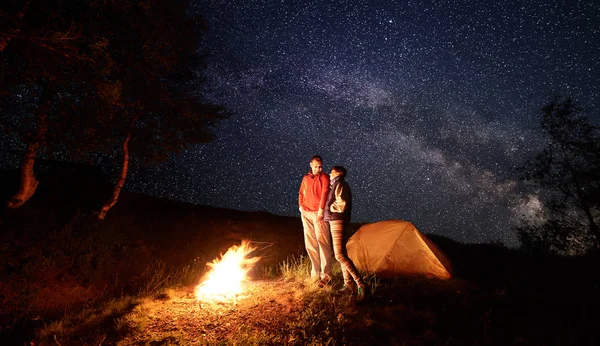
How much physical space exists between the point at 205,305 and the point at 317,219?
2702mm

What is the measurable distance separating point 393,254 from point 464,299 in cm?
242

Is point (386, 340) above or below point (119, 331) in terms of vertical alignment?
above

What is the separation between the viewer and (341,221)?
5855 millimetres

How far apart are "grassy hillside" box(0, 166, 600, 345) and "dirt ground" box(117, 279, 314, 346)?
0.06 feet

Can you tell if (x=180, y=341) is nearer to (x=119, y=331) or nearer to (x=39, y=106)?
(x=119, y=331)

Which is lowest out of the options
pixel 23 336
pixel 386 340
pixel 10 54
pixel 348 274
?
pixel 23 336

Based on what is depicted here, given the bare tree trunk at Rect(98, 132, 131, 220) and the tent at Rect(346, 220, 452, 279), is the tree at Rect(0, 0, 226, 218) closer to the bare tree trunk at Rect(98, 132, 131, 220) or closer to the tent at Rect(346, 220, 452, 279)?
the bare tree trunk at Rect(98, 132, 131, 220)

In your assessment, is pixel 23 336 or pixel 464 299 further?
pixel 464 299

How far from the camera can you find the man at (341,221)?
5711 mm

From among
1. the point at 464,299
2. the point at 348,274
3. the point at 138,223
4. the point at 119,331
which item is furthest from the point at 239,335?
the point at 138,223

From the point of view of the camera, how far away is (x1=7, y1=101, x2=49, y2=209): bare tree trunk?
8242mm

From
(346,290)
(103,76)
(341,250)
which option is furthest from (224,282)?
(103,76)

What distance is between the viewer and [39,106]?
27.1 ft

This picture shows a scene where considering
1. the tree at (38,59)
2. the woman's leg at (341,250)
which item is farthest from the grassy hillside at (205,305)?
the tree at (38,59)
